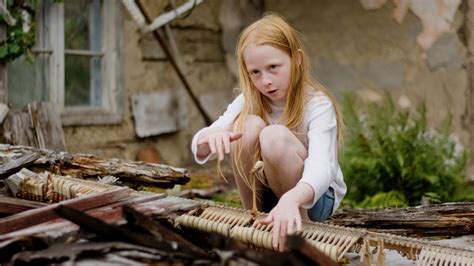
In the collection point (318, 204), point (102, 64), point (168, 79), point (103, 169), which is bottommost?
point (318, 204)

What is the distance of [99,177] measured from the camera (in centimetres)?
352

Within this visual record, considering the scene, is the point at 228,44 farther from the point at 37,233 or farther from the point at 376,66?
the point at 37,233

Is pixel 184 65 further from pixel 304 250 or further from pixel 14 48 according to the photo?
pixel 304 250

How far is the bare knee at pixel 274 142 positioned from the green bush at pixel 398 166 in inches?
91.9

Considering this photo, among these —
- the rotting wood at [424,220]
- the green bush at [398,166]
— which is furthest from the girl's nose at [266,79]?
the green bush at [398,166]

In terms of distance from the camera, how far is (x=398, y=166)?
17.0 feet

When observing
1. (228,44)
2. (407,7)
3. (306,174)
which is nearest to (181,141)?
(228,44)

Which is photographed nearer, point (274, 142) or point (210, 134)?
point (210, 134)

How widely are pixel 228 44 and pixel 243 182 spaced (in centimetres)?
475

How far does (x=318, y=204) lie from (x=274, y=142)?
40cm

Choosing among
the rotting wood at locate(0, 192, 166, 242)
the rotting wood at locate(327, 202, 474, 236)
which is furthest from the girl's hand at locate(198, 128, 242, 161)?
the rotting wood at locate(327, 202, 474, 236)

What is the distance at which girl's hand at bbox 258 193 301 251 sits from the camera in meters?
2.20

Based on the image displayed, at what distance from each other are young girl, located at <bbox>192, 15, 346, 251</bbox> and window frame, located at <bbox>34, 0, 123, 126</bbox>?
341 cm

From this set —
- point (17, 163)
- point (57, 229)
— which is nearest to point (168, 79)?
point (17, 163)
